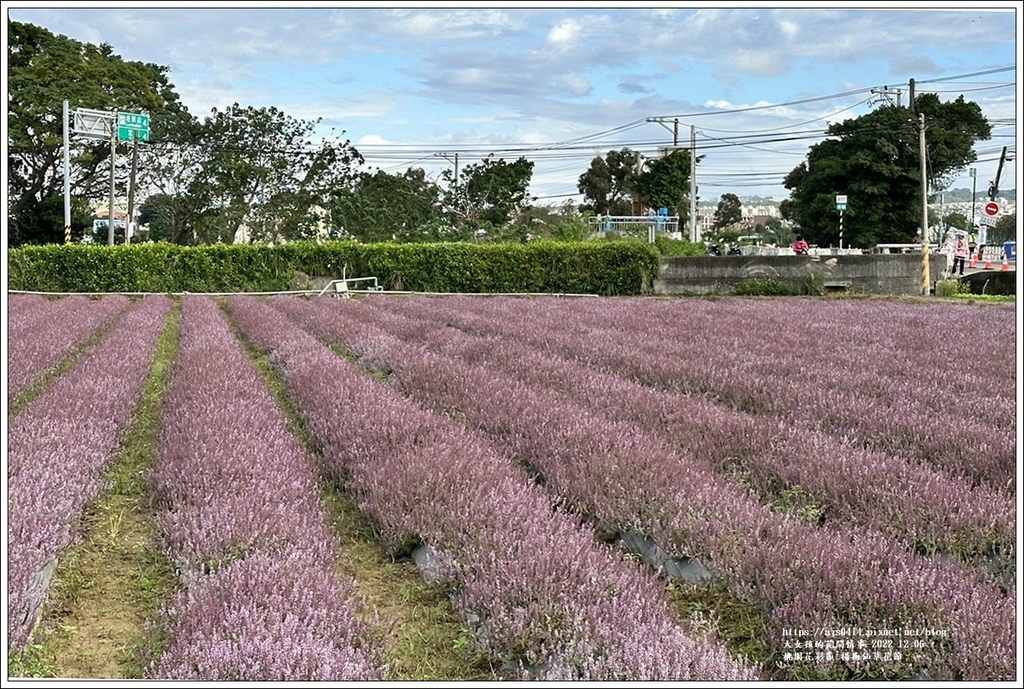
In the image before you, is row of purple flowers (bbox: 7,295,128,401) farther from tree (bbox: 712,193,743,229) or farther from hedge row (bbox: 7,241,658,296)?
tree (bbox: 712,193,743,229)

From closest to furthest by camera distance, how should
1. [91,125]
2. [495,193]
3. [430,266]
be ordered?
1. [91,125]
2. [430,266]
3. [495,193]

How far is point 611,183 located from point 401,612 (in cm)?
4878

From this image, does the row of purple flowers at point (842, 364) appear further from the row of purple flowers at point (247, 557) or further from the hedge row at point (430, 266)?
the hedge row at point (430, 266)

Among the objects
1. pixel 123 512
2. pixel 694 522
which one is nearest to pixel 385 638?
A: pixel 694 522

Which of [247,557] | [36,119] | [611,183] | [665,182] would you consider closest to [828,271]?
[36,119]

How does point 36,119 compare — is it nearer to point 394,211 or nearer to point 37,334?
point 37,334

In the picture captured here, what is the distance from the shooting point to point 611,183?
49.8 m

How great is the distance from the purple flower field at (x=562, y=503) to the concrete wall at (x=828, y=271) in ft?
42.4

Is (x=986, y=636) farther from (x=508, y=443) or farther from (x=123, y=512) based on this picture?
(x=123, y=512)

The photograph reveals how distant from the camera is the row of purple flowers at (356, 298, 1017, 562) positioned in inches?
106

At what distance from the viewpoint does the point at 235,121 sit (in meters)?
30.6

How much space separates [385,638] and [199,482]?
4.18ft

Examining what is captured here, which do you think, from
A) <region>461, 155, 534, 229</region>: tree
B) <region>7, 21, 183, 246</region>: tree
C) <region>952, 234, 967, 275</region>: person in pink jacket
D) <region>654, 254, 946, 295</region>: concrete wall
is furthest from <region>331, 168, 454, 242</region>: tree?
<region>7, 21, 183, 246</region>: tree

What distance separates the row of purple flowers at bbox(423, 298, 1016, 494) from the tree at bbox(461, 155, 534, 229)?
14008 millimetres
